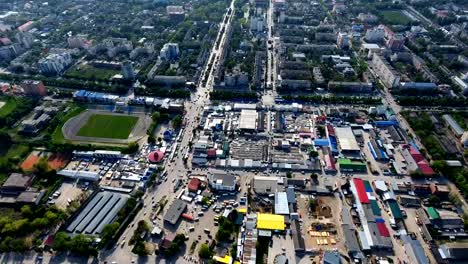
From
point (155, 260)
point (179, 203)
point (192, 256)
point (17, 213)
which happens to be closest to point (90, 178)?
point (17, 213)

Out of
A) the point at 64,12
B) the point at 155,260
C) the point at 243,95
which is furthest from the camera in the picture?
the point at 64,12

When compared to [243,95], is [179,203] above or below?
below

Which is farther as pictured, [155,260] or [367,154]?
[367,154]

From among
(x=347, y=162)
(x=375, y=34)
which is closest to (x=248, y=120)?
(x=347, y=162)

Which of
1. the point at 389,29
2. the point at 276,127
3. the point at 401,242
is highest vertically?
the point at 389,29

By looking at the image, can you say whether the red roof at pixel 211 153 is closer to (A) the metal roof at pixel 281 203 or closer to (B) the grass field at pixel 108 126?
(A) the metal roof at pixel 281 203

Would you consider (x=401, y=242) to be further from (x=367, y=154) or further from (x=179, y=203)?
(x=179, y=203)

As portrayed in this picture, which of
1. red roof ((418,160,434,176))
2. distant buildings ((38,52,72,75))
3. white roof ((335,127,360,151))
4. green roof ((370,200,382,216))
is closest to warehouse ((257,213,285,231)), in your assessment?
green roof ((370,200,382,216))

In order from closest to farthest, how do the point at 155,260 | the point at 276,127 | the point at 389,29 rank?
the point at 155,260 → the point at 276,127 → the point at 389,29
